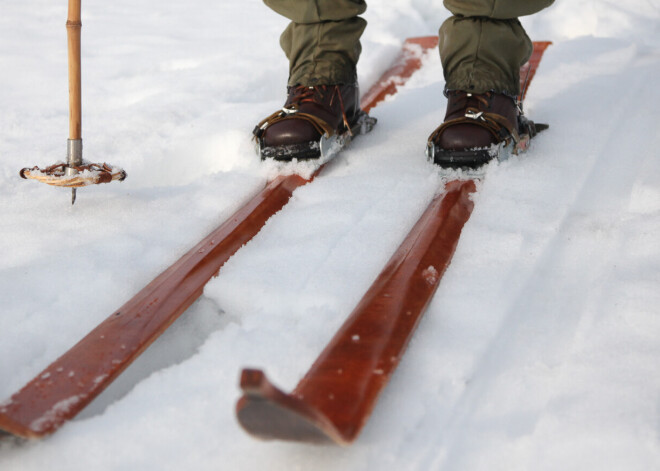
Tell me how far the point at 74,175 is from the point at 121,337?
0.62 metres

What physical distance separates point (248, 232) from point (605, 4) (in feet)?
11.1

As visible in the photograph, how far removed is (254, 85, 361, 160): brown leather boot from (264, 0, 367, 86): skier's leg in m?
0.05

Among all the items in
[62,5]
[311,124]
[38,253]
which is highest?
[311,124]

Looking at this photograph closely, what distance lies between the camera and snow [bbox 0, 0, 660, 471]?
946mm

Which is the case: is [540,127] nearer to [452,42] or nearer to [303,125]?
[452,42]

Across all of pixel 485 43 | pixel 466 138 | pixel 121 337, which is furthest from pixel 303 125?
pixel 121 337

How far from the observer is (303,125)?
196 centimetres

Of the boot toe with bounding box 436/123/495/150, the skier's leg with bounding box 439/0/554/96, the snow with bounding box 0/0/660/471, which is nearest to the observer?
the snow with bounding box 0/0/660/471

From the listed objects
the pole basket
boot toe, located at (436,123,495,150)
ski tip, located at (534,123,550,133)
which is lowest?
the pole basket

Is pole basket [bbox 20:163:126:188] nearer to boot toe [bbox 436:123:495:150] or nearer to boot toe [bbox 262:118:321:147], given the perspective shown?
boot toe [bbox 262:118:321:147]

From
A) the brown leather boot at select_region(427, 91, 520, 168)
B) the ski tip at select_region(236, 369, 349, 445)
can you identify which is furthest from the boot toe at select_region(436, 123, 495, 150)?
the ski tip at select_region(236, 369, 349, 445)

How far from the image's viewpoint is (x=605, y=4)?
13.2 feet

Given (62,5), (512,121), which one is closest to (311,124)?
(512,121)

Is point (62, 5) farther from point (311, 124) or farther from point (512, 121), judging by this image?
point (512, 121)
